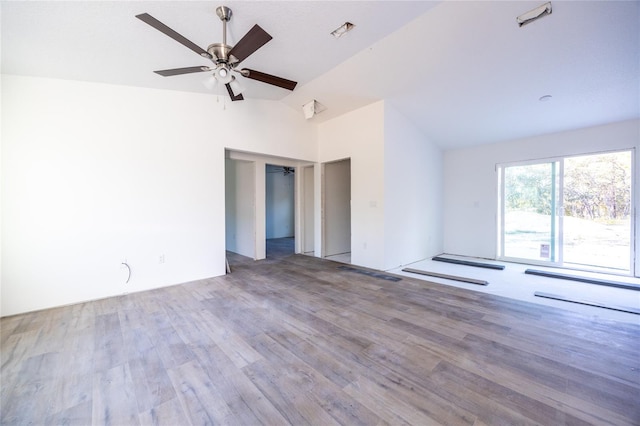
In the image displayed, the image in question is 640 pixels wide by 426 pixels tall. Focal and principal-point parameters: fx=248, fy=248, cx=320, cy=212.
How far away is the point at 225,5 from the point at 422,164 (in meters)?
4.56

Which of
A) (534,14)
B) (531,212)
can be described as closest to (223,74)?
(534,14)

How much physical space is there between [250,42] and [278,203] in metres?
7.86

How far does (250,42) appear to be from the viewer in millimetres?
2203

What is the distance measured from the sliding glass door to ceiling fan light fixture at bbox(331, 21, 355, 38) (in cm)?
462

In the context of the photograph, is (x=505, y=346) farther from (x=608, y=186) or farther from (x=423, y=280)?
(x=608, y=186)

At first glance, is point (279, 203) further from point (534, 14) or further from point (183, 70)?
point (534, 14)

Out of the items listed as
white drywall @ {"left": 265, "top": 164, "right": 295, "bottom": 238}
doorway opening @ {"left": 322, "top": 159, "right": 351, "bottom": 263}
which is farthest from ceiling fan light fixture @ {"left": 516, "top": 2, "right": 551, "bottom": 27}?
white drywall @ {"left": 265, "top": 164, "right": 295, "bottom": 238}

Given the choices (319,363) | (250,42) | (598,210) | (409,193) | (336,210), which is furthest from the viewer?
(336,210)

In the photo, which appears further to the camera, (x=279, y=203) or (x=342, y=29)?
(x=279, y=203)

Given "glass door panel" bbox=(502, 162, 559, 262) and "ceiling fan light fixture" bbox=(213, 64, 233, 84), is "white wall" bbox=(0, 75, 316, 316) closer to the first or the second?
"ceiling fan light fixture" bbox=(213, 64, 233, 84)

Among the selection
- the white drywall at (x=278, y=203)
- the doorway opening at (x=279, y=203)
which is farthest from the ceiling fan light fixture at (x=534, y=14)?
the white drywall at (x=278, y=203)

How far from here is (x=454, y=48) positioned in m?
3.05

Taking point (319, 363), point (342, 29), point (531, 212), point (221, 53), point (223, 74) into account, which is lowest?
point (319, 363)

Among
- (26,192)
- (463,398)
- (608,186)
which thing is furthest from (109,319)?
(608,186)
